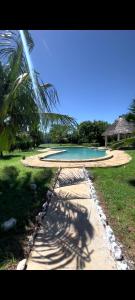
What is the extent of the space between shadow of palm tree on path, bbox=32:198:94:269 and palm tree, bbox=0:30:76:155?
244 cm

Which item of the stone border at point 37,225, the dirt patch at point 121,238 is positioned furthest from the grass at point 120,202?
the stone border at point 37,225

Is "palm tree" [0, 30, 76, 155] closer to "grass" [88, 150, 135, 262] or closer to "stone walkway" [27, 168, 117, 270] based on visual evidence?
"stone walkway" [27, 168, 117, 270]

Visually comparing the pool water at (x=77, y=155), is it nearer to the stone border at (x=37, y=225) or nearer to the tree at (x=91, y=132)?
the stone border at (x=37, y=225)

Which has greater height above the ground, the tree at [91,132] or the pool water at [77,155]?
the tree at [91,132]

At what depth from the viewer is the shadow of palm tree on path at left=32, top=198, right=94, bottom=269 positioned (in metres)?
3.13

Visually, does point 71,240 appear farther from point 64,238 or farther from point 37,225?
point 37,225

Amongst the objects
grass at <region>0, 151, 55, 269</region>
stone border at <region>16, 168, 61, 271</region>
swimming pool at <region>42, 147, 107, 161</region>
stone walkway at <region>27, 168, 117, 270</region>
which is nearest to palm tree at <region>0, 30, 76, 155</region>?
grass at <region>0, 151, 55, 269</region>

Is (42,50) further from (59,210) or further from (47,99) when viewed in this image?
(59,210)

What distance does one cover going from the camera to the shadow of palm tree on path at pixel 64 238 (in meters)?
3.13

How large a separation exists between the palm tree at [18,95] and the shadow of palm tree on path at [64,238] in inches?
95.9

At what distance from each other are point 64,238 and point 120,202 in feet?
7.82

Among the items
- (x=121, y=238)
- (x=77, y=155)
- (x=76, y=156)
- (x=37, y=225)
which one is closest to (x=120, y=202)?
(x=121, y=238)
